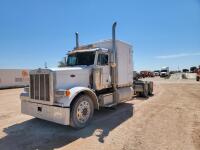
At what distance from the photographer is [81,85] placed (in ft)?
22.5

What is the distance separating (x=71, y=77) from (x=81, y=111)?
1.32 metres

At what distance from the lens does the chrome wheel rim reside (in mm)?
6086

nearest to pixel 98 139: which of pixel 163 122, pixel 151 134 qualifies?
pixel 151 134

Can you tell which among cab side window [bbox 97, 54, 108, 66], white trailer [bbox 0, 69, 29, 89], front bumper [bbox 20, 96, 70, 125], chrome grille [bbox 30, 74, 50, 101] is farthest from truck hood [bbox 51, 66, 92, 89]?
white trailer [bbox 0, 69, 29, 89]

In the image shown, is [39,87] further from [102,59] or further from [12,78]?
[12,78]

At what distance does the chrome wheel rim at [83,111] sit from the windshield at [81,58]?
6.75 feet

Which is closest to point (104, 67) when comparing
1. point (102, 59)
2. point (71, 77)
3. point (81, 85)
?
point (102, 59)

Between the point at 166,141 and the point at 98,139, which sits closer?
the point at 166,141

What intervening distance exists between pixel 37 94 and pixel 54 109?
1074 mm


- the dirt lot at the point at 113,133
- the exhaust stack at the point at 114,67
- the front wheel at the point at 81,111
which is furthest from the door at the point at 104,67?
the front wheel at the point at 81,111

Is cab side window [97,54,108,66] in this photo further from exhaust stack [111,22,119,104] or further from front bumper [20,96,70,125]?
front bumper [20,96,70,125]

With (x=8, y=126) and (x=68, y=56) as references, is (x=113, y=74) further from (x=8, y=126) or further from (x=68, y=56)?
(x=8, y=126)

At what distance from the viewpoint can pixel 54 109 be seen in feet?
18.7

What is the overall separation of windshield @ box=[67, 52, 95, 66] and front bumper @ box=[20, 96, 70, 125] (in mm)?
2713
